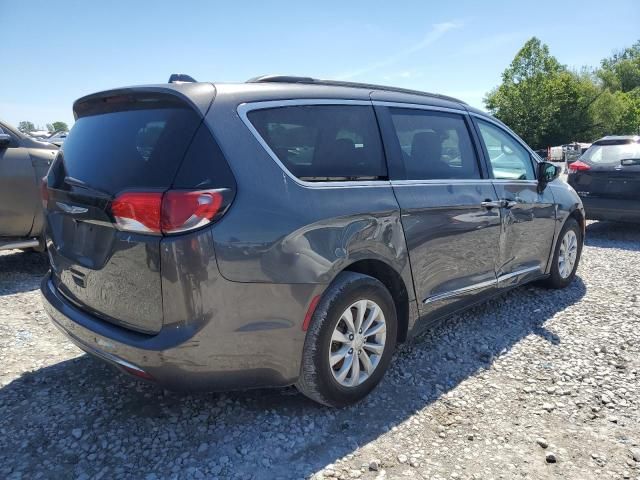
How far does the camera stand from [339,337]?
2602mm

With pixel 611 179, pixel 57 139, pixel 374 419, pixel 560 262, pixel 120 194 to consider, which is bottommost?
pixel 374 419

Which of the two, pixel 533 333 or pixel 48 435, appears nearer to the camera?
pixel 48 435

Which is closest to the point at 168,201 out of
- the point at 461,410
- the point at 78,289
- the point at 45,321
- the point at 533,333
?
the point at 78,289

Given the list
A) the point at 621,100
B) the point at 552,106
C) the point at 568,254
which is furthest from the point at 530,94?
the point at 568,254

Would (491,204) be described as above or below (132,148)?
below

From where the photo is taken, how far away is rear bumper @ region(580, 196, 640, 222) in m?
7.13

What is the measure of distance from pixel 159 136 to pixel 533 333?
3.16 metres

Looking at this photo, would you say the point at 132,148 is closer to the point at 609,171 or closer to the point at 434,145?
the point at 434,145

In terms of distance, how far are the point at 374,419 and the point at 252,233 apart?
128 centimetres

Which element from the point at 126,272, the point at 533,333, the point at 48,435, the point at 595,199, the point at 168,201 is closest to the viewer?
the point at 168,201

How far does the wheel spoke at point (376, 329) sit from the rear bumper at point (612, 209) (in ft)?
19.9

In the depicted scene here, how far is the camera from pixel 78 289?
2557 mm

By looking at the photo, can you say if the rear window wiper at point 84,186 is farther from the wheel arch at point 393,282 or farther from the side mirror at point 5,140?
the side mirror at point 5,140

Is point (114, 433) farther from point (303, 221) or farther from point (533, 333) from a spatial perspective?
point (533, 333)
